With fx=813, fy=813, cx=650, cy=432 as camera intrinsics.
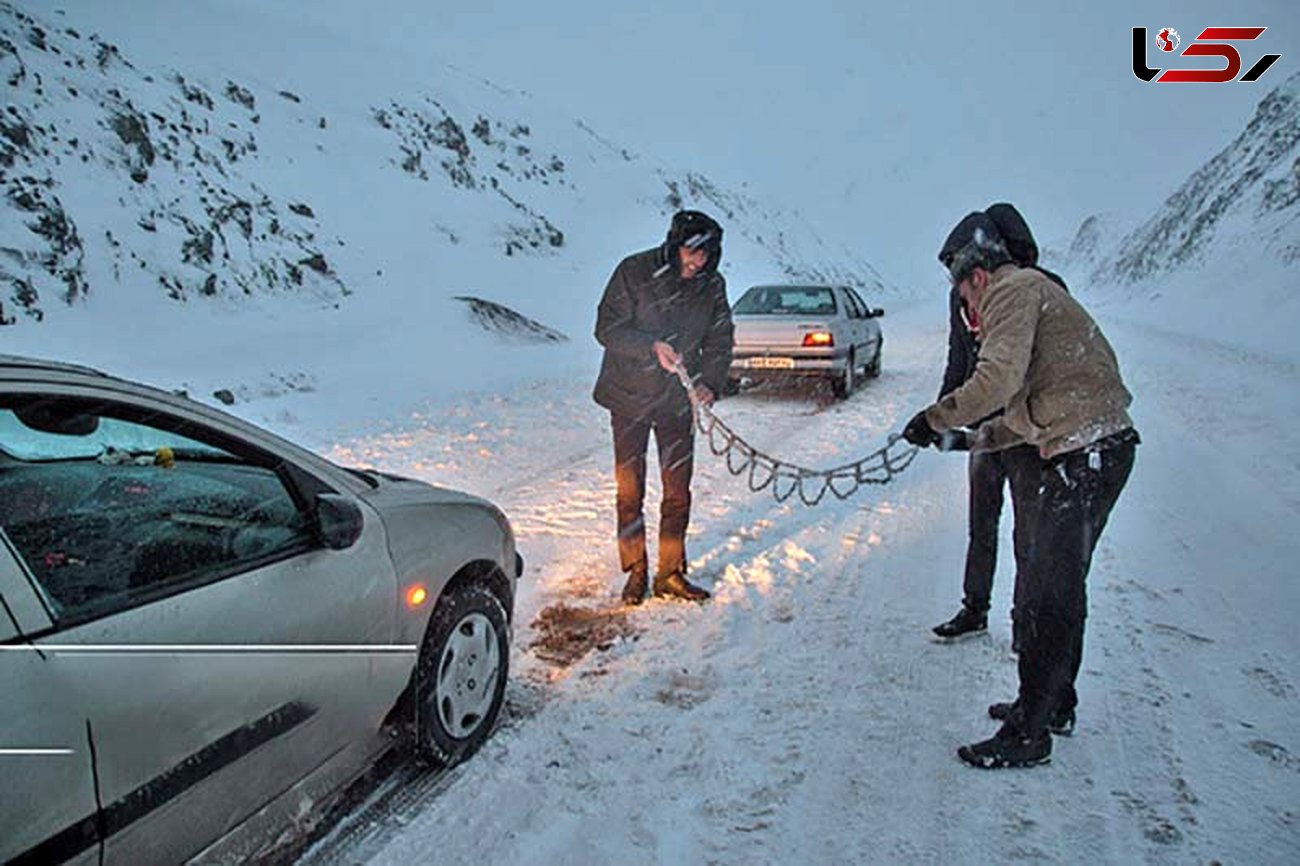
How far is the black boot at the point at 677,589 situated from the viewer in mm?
4305

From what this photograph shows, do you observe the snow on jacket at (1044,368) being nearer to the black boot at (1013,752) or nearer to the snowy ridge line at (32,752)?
the black boot at (1013,752)

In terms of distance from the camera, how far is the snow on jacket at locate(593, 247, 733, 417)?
4074 mm

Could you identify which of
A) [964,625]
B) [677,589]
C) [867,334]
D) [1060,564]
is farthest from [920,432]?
[867,334]

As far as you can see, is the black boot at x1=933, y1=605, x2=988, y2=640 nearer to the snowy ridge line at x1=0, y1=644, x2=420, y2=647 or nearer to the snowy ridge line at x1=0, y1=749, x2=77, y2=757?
the snowy ridge line at x1=0, y1=644, x2=420, y2=647

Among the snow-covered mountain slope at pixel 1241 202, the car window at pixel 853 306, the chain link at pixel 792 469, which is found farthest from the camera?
the snow-covered mountain slope at pixel 1241 202

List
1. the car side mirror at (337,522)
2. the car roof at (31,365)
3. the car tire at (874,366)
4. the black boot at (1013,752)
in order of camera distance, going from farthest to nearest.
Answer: the car tire at (874,366) → the black boot at (1013,752) → the car side mirror at (337,522) → the car roof at (31,365)

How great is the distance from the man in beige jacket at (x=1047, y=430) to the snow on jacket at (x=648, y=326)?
1.56 metres

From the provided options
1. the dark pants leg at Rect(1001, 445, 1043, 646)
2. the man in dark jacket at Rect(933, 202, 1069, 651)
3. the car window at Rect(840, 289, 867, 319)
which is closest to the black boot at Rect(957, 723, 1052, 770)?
the dark pants leg at Rect(1001, 445, 1043, 646)

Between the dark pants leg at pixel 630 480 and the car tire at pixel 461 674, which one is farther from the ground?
the dark pants leg at pixel 630 480

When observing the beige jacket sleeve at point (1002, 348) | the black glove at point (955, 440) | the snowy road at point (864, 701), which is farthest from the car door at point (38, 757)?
the black glove at point (955, 440)

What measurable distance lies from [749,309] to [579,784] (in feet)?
31.8

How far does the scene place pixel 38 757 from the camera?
60.0 inches

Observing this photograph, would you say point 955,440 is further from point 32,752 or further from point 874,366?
point 874,366

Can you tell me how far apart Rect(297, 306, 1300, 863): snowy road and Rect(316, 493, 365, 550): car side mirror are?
0.95 meters
